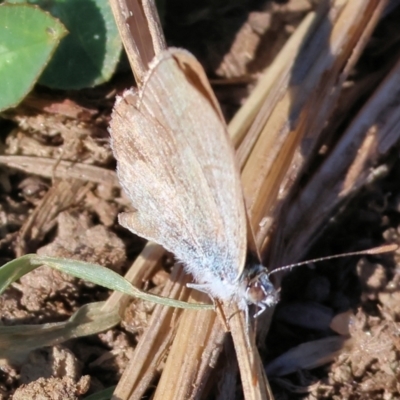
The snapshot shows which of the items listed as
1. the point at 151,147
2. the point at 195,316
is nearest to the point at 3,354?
the point at 195,316

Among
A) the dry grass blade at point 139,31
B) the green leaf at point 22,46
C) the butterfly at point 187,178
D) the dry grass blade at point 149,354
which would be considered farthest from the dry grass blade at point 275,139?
the green leaf at point 22,46

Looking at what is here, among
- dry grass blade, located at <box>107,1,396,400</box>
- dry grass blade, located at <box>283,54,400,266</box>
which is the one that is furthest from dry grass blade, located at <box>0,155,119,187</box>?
dry grass blade, located at <box>283,54,400,266</box>

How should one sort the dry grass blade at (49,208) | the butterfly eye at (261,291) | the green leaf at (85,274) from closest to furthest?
1. the green leaf at (85,274)
2. the butterfly eye at (261,291)
3. the dry grass blade at (49,208)

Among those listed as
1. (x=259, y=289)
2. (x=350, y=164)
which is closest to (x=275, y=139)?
(x=350, y=164)

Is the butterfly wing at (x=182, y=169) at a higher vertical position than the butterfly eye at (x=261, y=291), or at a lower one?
higher

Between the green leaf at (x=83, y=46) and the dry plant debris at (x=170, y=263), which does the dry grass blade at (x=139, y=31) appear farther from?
the dry plant debris at (x=170, y=263)

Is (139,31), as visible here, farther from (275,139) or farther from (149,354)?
(149,354)

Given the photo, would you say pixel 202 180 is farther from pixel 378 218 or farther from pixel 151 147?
pixel 378 218
